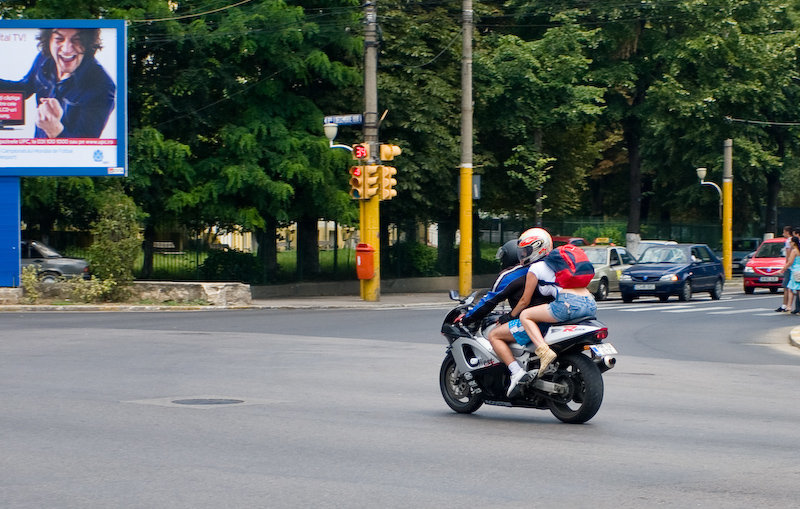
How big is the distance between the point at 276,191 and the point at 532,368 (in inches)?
889

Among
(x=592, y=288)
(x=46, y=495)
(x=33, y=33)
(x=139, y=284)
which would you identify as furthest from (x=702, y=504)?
(x=592, y=288)

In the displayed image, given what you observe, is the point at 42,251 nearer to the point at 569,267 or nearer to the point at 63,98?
the point at 63,98

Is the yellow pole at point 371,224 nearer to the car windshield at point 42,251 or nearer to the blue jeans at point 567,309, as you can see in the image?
the car windshield at point 42,251

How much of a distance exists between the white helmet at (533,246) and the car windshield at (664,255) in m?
24.9

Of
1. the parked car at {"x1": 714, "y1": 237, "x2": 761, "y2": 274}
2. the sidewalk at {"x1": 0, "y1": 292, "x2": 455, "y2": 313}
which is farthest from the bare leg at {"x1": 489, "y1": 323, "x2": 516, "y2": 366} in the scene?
the parked car at {"x1": 714, "y1": 237, "x2": 761, "y2": 274}

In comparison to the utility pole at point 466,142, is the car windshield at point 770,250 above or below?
below

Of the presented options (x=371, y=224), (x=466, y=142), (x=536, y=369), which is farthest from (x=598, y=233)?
(x=536, y=369)

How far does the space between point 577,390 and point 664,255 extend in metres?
25.2

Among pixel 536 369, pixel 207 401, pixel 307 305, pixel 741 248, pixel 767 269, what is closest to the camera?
pixel 536 369

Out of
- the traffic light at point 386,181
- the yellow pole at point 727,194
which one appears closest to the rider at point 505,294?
the traffic light at point 386,181

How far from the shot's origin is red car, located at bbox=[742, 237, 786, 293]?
128 ft

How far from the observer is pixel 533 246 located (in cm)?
1069

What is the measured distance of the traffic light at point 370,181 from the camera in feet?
104

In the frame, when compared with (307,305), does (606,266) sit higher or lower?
higher
